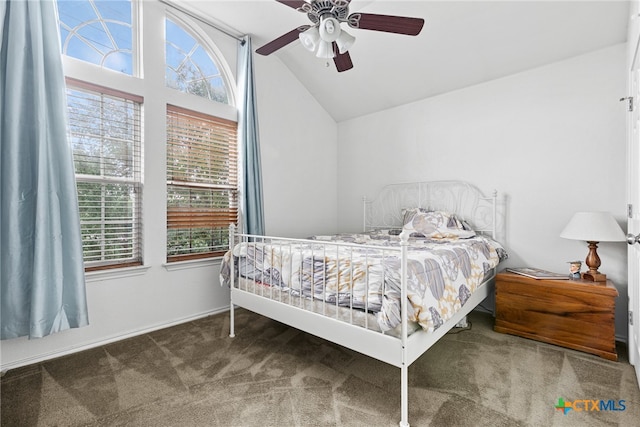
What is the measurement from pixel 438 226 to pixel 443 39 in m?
1.81

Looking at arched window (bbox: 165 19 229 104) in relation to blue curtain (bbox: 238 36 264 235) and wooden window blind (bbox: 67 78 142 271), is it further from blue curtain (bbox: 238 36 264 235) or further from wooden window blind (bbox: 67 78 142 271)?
wooden window blind (bbox: 67 78 142 271)

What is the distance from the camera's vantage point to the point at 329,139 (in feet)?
14.4

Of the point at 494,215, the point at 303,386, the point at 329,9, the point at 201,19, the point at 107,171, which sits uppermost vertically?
the point at 201,19

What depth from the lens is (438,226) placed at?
3107 millimetres

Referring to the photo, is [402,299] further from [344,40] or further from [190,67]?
[190,67]

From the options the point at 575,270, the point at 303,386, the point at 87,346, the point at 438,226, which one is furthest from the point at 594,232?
the point at 87,346

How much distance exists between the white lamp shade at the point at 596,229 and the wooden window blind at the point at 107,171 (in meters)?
3.55

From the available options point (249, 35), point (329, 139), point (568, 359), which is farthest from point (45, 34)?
point (568, 359)

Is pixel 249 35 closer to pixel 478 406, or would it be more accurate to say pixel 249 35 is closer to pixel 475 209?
pixel 475 209

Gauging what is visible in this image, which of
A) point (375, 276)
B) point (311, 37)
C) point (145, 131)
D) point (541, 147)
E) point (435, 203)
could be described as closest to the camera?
point (375, 276)

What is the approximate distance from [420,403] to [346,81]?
11.1ft

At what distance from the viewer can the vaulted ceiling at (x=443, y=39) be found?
2473 millimetres

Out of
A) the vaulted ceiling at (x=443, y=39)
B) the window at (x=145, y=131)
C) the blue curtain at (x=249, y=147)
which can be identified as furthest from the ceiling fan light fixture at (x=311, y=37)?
the window at (x=145, y=131)

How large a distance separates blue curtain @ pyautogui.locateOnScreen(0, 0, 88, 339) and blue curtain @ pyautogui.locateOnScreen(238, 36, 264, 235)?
54.7 inches
